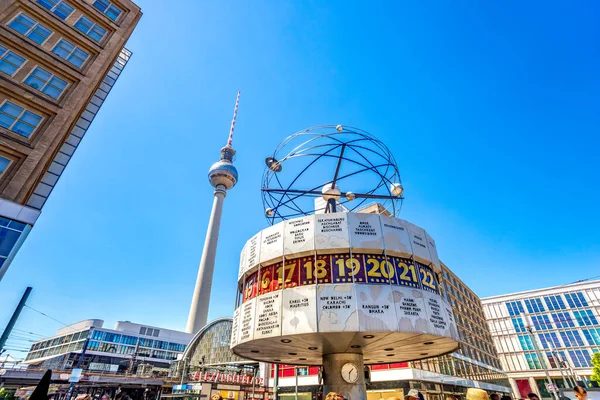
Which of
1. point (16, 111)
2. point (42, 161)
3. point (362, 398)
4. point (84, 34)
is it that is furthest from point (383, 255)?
point (84, 34)

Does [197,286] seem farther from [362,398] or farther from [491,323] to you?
[362,398]

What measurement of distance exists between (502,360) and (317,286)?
89035 mm

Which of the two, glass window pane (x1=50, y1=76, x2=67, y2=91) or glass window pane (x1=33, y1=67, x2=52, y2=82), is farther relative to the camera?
glass window pane (x1=50, y1=76, x2=67, y2=91)

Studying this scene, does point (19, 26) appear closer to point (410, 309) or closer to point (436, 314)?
point (410, 309)

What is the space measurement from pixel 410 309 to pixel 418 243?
3.68 m

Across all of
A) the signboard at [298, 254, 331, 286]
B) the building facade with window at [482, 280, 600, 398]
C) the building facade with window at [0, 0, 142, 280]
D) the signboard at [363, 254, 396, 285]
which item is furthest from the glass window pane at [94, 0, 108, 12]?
the building facade with window at [482, 280, 600, 398]

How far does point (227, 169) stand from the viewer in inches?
4670

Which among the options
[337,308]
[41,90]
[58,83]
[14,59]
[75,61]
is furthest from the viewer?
[75,61]

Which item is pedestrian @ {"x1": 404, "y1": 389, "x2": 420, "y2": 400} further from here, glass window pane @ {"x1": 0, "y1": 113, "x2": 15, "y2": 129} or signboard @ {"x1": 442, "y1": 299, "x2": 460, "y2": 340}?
glass window pane @ {"x1": 0, "y1": 113, "x2": 15, "y2": 129}

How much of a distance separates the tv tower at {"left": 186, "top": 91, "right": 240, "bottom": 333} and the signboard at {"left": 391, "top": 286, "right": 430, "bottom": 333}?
9818cm

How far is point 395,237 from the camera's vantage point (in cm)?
1470

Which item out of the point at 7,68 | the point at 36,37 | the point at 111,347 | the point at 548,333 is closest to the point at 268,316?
the point at 7,68

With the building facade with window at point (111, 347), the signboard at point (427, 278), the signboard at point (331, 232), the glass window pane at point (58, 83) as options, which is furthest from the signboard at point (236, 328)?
the building facade with window at point (111, 347)

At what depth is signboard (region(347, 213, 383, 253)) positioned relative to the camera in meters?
14.0
